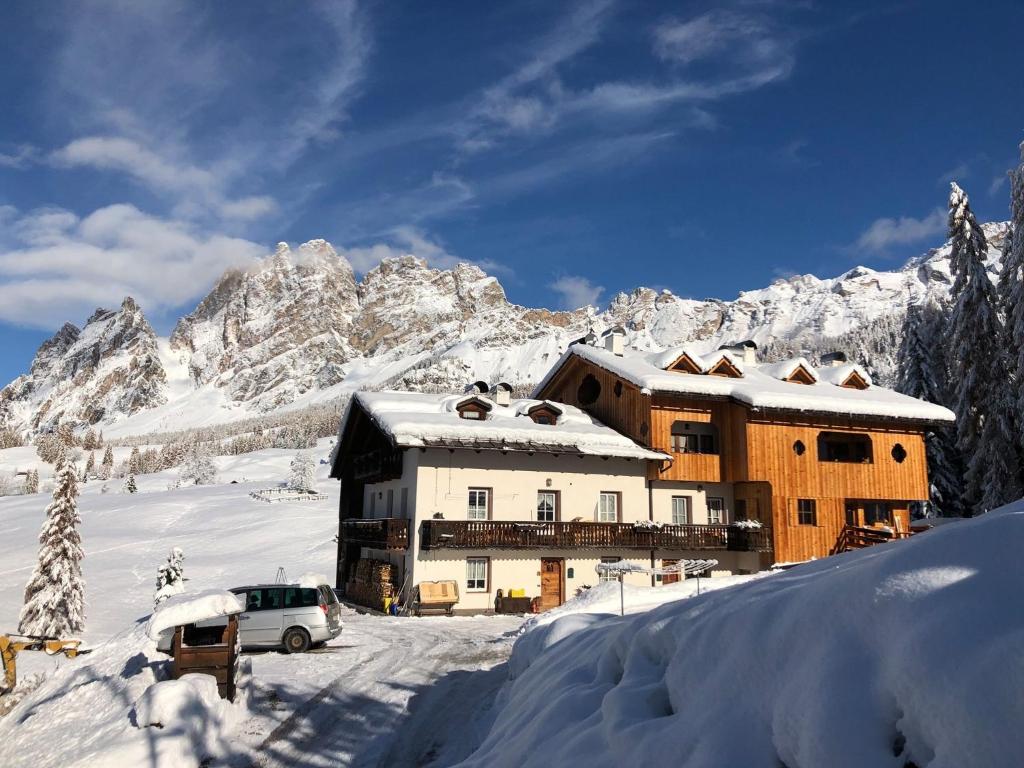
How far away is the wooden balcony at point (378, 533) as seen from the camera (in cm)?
2762

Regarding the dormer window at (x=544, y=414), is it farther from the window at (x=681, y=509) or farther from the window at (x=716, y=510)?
the window at (x=716, y=510)

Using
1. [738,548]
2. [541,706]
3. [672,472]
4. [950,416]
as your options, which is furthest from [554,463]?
[541,706]

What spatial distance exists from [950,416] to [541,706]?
3132 cm

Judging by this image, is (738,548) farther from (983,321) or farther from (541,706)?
(541,706)

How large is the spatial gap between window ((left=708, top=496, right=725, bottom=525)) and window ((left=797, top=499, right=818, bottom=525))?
3.11 m

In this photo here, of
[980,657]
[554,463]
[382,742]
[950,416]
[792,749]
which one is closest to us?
[980,657]

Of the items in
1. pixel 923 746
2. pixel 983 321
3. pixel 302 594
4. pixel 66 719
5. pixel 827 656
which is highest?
pixel 983 321

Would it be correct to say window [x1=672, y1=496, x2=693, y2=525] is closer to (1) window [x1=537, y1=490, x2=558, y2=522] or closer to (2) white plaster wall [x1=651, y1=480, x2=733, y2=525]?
(2) white plaster wall [x1=651, y1=480, x2=733, y2=525]

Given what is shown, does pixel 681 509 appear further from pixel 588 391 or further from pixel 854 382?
pixel 854 382

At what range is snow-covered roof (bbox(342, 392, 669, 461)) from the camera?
27156 millimetres

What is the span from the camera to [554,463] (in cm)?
2978

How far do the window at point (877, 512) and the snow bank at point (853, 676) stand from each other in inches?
1195

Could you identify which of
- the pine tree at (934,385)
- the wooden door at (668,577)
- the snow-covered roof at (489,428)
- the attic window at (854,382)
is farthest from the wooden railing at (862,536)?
the pine tree at (934,385)

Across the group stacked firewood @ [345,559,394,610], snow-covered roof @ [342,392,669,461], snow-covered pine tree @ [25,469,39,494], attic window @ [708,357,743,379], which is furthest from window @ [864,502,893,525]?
snow-covered pine tree @ [25,469,39,494]
